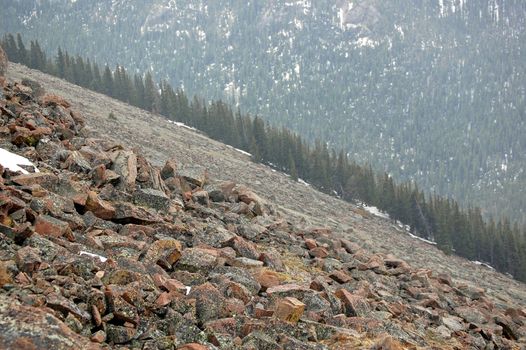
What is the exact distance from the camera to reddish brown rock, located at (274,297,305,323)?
834cm

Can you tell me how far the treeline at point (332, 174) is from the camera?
83438mm

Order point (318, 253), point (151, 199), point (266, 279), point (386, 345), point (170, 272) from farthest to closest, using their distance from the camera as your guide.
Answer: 1. point (318, 253)
2. point (151, 199)
3. point (266, 279)
4. point (170, 272)
5. point (386, 345)

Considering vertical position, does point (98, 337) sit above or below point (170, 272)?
above

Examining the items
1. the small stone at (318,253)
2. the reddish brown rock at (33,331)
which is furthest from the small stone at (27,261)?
the small stone at (318,253)

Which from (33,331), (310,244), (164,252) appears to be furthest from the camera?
(310,244)

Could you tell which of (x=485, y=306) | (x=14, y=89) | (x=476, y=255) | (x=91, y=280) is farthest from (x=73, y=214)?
(x=476, y=255)

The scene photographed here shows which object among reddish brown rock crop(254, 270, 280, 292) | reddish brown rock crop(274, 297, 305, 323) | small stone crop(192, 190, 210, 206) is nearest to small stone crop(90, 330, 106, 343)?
reddish brown rock crop(274, 297, 305, 323)

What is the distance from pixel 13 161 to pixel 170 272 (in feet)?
16.0

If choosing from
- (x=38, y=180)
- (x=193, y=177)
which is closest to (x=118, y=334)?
(x=38, y=180)

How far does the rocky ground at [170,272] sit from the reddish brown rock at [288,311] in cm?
Result: 2

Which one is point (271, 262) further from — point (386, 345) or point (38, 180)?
point (38, 180)

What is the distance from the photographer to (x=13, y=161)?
10984 millimetres

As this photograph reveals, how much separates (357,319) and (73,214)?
618 centimetres

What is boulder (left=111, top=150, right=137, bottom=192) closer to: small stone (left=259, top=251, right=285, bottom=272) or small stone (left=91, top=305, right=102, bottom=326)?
small stone (left=259, top=251, right=285, bottom=272)
